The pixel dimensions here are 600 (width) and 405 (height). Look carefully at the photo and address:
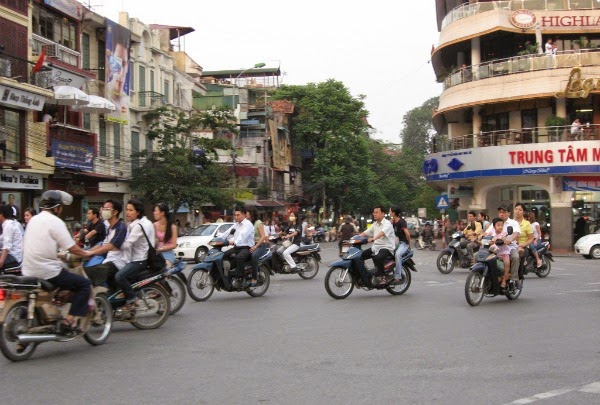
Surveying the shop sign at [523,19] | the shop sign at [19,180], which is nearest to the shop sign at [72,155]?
the shop sign at [19,180]

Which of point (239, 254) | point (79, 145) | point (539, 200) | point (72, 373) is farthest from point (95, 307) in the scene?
point (539, 200)

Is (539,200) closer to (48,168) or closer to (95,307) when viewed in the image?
(48,168)

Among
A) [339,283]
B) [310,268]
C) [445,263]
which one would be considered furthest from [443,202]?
[339,283]

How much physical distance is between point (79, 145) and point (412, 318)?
74.4 feet

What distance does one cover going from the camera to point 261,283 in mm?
14016

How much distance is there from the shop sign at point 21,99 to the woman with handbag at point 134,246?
17.2m

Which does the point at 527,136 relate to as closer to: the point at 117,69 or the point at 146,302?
the point at 117,69

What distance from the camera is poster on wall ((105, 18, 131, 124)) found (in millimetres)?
33103

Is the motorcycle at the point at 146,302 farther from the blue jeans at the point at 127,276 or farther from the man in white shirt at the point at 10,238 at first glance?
the man in white shirt at the point at 10,238

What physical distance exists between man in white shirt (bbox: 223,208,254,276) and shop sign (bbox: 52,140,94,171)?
17.1 meters

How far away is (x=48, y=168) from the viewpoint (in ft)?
91.8

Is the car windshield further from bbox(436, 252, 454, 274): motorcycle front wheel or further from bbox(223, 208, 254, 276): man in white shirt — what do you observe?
bbox(223, 208, 254, 276): man in white shirt

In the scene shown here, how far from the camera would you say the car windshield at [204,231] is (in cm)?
2716

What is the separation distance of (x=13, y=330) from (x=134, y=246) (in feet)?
7.91
